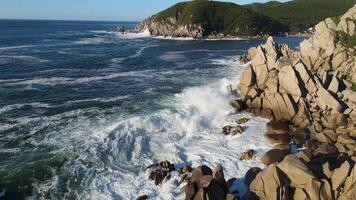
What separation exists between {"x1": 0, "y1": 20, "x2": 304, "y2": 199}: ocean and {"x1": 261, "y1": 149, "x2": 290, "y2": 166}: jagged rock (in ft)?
3.51

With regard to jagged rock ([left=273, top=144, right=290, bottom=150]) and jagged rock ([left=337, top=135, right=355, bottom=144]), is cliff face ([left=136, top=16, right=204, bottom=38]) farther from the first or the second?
jagged rock ([left=273, top=144, right=290, bottom=150])

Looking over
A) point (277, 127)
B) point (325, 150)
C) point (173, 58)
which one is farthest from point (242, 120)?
point (173, 58)

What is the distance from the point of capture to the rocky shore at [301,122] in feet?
85.9

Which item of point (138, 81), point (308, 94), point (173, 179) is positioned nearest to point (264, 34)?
point (138, 81)

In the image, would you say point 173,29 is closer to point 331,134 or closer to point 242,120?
point 242,120

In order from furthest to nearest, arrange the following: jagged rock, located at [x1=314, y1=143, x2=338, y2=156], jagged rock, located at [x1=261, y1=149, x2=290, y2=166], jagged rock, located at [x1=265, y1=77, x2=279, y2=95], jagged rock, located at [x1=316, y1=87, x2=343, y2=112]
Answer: jagged rock, located at [x1=265, y1=77, x2=279, y2=95] < jagged rock, located at [x1=316, y1=87, x2=343, y2=112] < jagged rock, located at [x1=314, y1=143, x2=338, y2=156] < jagged rock, located at [x1=261, y1=149, x2=290, y2=166]

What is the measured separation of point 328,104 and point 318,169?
18819 millimetres

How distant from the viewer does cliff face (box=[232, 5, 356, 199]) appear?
26031 millimetres

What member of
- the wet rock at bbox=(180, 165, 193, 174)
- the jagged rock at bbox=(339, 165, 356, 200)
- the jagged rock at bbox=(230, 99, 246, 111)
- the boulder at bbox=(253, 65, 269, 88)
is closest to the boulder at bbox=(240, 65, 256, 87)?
the boulder at bbox=(253, 65, 269, 88)

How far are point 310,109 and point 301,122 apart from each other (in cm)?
245

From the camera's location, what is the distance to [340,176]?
25828mm

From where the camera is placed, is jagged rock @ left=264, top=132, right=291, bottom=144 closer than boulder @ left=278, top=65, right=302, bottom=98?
Yes

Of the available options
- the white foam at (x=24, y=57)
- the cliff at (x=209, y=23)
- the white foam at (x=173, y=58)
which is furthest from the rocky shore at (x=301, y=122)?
the cliff at (x=209, y=23)

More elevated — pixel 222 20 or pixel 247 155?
pixel 222 20
